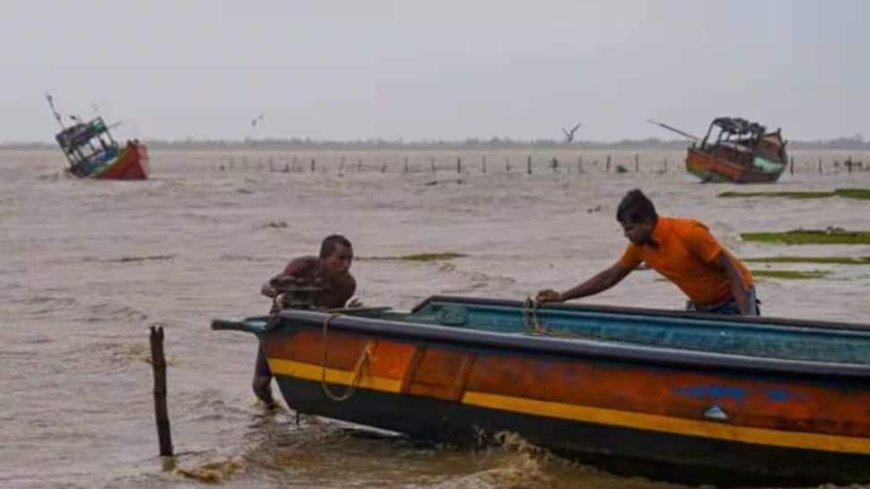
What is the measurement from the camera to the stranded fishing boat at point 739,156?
60.7 meters

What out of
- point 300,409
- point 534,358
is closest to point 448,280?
point 300,409

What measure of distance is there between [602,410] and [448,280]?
13668 millimetres

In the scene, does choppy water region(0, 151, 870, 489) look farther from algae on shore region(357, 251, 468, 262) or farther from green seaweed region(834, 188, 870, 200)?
green seaweed region(834, 188, 870, 200)

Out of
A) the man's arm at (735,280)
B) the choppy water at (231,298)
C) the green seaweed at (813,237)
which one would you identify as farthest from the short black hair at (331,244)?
the green seaweed at (813,237)

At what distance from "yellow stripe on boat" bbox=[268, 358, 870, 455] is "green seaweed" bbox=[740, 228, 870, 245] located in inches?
726

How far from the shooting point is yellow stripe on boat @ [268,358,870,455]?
8195mm

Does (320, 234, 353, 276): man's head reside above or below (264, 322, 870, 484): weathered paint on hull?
above

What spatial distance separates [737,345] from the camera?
9953 millimetres

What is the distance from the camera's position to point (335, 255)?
10.9 m

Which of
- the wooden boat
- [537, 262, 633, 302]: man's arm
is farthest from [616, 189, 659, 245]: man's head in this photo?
the wooden boat

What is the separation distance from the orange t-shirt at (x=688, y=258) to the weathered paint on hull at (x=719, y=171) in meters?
51.3

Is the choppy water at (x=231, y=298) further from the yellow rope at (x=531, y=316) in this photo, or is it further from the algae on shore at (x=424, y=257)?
the yellow rope at (x=531, y=316)

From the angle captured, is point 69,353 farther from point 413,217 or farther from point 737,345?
point 413,217

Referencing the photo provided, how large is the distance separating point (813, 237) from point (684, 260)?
1925cm
